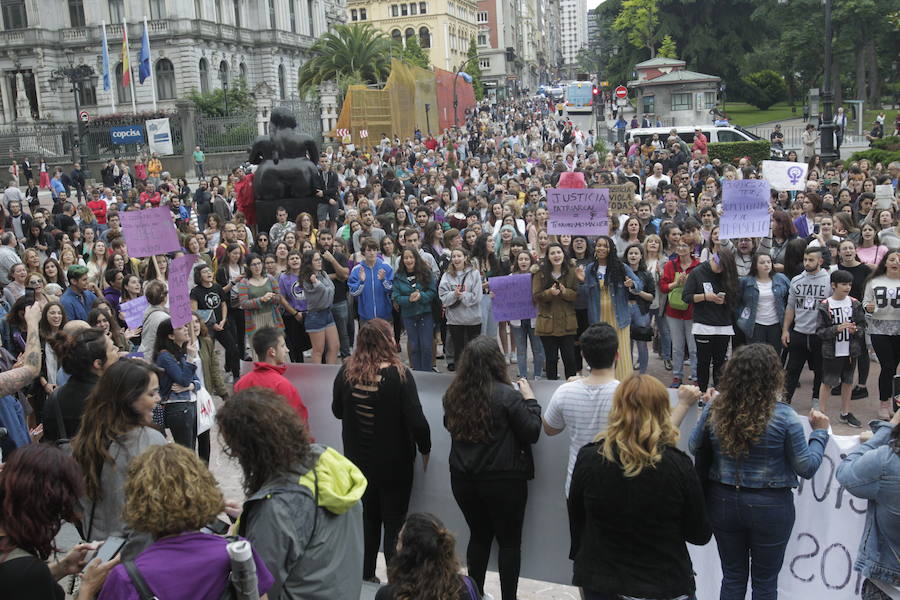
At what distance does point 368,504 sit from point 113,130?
3742 centimetres

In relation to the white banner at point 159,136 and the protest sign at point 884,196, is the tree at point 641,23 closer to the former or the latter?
the white banner at point 159,136

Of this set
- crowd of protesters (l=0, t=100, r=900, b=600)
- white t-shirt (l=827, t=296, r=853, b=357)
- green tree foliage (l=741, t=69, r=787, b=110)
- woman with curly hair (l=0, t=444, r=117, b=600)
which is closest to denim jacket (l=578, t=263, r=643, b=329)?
crowd of protesters (l=0, t=100, r=900, b=600)

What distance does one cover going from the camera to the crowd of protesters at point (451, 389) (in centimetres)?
349

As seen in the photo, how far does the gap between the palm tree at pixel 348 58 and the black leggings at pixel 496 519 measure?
55.9 m

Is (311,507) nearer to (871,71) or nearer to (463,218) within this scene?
(463,218)

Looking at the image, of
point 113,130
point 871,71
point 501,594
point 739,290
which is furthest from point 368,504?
point 871,71

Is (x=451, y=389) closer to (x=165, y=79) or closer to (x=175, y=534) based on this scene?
(x=175, y=534)

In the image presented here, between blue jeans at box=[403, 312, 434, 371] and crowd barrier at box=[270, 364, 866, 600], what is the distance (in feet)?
10.7

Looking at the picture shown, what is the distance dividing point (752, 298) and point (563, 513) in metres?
3.98

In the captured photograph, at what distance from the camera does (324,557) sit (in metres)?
→ 3.62

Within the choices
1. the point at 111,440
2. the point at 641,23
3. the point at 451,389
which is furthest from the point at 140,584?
the point at 641,23

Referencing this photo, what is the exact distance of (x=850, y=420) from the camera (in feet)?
26.3

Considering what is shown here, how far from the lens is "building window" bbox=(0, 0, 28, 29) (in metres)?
60.6

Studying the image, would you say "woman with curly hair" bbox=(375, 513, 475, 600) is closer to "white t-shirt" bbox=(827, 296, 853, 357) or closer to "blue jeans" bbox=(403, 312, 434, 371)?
"white t-shirt" bbox=(827, 296, 853, 357)
